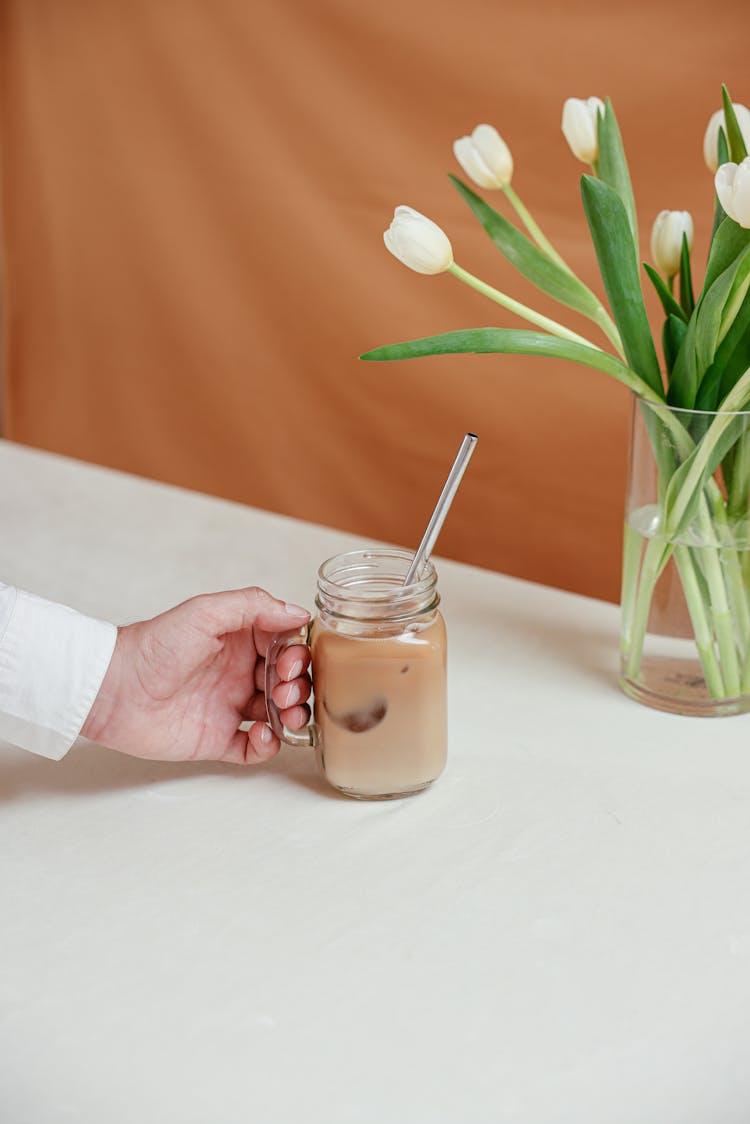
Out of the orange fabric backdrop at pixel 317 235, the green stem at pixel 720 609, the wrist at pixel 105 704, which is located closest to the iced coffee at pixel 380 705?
the wrist at pixel 105 704

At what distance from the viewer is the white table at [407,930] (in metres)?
0.67

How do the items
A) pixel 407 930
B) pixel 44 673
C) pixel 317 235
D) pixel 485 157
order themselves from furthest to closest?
pixel 317 235
pixel 485 157
pixel 44 673
pixel 407 930

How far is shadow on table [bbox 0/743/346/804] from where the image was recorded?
0.93m

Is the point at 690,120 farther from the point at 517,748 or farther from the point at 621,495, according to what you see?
the point at 517,748

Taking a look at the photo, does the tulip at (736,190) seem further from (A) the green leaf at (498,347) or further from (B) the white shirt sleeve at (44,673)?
(B) the white shirt sleeve at (44,673)

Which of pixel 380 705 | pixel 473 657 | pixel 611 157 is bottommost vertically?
pixel 473 657

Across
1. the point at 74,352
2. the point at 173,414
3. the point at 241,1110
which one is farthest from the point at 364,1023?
the point at 74,352

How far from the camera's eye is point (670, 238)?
1053 millimetres

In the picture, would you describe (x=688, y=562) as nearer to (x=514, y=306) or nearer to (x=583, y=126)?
(x=514, y=306)

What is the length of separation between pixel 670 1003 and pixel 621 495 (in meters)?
1.33

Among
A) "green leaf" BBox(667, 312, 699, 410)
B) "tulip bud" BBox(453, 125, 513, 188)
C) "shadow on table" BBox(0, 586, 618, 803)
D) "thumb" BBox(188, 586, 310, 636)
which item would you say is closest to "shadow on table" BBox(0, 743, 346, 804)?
"shadow on table" BBox(0, 586, 618, 803)

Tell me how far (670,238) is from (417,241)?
0.23m

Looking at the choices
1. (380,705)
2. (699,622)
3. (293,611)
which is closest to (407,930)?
(380,705)

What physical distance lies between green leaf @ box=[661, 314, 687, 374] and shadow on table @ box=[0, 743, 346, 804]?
1.42 feet
